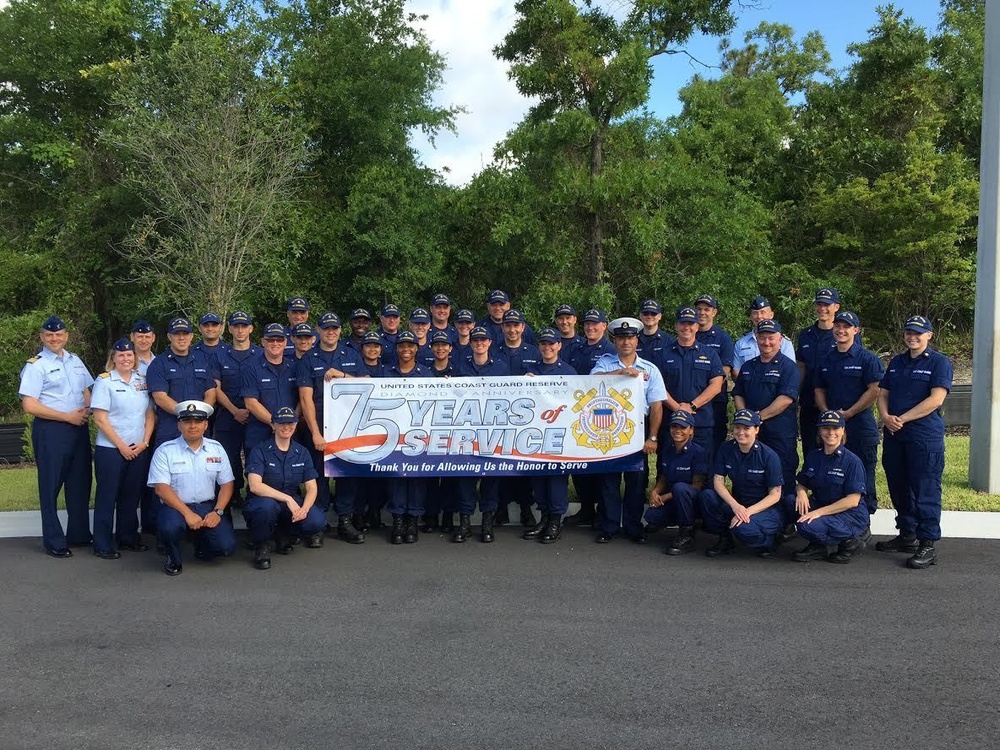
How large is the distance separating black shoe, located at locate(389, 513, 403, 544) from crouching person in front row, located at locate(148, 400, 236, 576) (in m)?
1.30

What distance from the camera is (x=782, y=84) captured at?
29828 mm

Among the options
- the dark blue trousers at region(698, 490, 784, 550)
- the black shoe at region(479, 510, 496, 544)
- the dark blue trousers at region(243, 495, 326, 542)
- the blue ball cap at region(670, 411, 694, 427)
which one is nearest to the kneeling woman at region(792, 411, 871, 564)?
the dark blue trousers at region(698, 490, 784, 550)

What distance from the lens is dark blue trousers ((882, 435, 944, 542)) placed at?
6336mm

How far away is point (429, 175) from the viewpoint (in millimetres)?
19578

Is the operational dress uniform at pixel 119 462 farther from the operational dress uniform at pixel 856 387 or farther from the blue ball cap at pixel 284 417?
the operational dress uniform at pixel 856 387

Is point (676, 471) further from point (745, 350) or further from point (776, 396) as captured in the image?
point (745, 350)

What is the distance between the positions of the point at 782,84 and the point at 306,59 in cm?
1836

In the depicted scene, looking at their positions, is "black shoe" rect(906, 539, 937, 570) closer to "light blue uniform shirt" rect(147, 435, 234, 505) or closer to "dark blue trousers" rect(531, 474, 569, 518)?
"dark blue trousers" rect(531, 474, 569, 518)

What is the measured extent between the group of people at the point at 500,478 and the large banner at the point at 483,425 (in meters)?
0.15

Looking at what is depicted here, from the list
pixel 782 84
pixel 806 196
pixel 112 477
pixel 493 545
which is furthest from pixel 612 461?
pixel 782 84

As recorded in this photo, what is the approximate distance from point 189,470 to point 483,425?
2395 mm

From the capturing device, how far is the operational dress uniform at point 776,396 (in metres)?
7.11

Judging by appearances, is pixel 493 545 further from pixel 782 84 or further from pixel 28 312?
pixel 782 84

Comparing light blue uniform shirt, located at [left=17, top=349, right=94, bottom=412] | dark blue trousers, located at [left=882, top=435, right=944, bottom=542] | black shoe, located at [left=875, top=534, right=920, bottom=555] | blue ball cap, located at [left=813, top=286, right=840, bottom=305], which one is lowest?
black shoe, located at [left=875, top=534, right=920, bottom=555]
